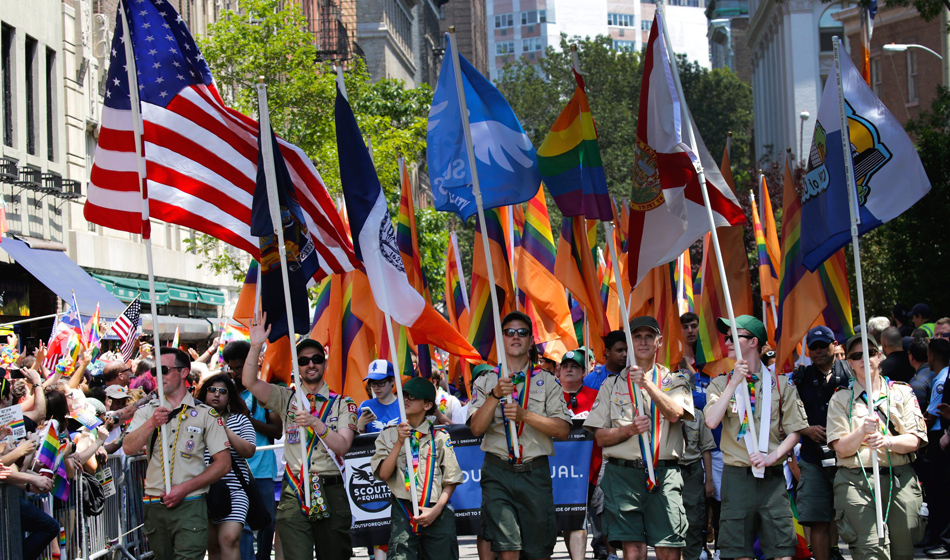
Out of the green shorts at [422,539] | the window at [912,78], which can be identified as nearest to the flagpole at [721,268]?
the green shorts at [422,539]

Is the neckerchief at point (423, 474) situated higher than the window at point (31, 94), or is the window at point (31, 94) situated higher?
the window at point (31, 94)

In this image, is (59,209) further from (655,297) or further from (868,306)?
(868,306)

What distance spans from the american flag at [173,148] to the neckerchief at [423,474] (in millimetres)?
2114

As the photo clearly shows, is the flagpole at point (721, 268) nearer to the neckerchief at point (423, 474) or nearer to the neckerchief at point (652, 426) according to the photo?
the neckerchief at point (652, 426)

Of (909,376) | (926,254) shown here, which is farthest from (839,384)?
(926,254)

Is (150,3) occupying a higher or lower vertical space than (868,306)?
higher

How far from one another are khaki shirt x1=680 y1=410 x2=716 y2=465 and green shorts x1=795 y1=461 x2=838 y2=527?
967mm

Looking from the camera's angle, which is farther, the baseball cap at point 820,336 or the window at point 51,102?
the window at point 51,102

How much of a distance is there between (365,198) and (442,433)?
1.91 m

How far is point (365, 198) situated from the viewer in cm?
896

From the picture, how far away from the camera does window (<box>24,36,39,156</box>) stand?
80.8 feet

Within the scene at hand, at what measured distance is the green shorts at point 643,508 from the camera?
320 inches

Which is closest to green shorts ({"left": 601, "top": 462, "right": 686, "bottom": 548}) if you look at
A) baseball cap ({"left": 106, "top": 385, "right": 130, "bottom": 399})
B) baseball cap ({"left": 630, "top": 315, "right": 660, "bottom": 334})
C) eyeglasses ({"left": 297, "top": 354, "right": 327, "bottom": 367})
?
baseball cap ({"left": 630, "top": 315, "right": 660, "bottom": 334})

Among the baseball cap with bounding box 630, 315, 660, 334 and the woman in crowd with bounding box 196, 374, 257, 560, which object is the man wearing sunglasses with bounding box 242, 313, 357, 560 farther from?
the baseball cap with bounding box 630, 315, 660, 334
